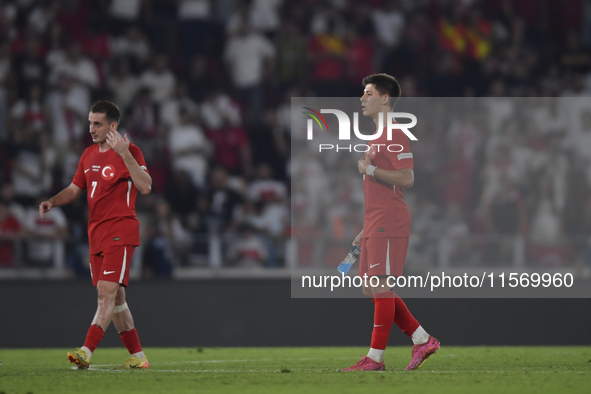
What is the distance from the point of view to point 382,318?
607 cm

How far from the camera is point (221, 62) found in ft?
47.4

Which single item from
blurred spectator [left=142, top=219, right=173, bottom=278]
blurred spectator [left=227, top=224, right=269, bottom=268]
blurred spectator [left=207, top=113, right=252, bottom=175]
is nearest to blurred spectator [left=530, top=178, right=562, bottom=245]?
blurred spectator [left=227, top=224, right=269, bottom=268]

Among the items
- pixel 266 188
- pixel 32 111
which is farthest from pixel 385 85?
pixel 32 111

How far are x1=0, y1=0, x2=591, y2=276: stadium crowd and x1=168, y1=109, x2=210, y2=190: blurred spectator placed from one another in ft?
0.07

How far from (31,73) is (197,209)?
3489 mm

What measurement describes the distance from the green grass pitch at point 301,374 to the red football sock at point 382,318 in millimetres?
246

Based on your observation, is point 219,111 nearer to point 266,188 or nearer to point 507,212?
point 266,188

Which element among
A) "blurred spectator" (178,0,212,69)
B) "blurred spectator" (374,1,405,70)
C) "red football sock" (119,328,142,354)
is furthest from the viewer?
"blurred spectator" (374,1,405,70)

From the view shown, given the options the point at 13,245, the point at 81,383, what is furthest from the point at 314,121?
the point at 81,383

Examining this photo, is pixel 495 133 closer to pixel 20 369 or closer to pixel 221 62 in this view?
pixel 221 62

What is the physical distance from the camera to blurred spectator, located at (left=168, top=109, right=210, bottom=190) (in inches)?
490

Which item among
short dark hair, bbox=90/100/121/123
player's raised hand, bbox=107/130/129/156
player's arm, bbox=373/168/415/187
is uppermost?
short dark hair, bbox=90/100/121/123

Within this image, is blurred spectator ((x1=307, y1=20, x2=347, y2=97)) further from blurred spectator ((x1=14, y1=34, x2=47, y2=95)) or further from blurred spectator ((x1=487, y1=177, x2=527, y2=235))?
blurred spectator ((x1=14, y1=34, x2=47, y2=95))

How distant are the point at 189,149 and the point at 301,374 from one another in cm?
690
